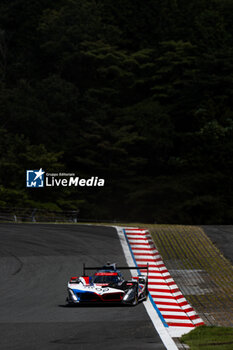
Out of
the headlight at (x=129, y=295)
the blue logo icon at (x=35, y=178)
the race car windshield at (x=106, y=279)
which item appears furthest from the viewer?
the blue logo icon at (x=35, y=178)

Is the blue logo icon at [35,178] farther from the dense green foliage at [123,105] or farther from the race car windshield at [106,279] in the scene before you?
the race car windshield at [106,279]

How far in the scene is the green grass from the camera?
1321 cm

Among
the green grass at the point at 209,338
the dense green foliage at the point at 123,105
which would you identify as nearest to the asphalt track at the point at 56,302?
the green grass at the point at 209,338

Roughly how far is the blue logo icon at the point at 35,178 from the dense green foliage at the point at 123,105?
845 millimetres

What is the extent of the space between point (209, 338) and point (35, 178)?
47891 mm

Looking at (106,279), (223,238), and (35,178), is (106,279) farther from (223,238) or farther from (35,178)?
(35,178)

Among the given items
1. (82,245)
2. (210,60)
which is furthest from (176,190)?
(82,245)

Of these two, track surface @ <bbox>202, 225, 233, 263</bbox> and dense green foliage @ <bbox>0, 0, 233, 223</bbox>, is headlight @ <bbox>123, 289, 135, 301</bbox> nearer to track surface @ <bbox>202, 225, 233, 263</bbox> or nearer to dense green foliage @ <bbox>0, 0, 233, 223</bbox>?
track surface @ <bbox>202, 225, 233, 263</bbox>

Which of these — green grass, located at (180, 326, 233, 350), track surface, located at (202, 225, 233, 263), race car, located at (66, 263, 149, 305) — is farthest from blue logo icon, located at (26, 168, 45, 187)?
green grass, located at (180, 326, 233, 350)

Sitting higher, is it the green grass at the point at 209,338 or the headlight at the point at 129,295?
the headlight at the point at 129,295

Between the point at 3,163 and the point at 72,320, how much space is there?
44.2 m

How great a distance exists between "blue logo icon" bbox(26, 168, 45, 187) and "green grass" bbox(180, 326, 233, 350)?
46009 mm

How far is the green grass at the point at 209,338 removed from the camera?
1321 cm

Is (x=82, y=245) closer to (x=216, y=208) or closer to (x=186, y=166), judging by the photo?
(x=216, y=208)
